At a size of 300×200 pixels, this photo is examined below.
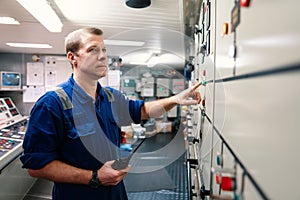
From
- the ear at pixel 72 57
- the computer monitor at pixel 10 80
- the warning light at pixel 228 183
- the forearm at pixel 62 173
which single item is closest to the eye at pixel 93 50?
the ear at pixel 72 57

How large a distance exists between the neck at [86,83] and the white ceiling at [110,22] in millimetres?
722

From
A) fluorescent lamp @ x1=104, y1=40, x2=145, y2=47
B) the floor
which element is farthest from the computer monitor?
fluorescent lamp @ x1=104, y1=40, x2=145, y2=47

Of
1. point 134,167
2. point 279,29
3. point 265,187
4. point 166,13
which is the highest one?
point 166,13

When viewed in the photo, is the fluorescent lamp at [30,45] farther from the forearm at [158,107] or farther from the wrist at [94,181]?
the wrist at [94,181]

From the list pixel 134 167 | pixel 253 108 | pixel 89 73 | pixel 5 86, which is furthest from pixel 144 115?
pixel 5 86

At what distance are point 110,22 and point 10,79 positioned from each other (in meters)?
2.63

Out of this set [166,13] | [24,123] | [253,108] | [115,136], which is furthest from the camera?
[24,123]

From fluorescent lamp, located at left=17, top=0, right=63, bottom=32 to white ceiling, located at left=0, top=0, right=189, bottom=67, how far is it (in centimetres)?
8

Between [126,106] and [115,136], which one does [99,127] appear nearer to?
[115,136]

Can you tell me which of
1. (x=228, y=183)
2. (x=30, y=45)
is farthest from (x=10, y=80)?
(x=228, y=183)

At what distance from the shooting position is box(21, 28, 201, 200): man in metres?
1.00

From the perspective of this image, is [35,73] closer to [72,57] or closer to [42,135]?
[72,57]

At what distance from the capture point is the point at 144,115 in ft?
4.99

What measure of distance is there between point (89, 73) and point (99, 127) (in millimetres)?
341
